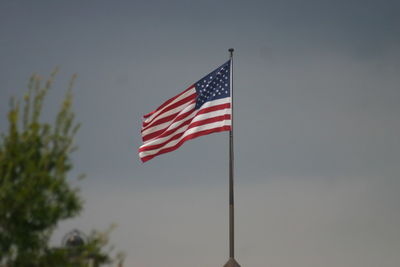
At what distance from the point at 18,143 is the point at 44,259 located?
2638 millimetres

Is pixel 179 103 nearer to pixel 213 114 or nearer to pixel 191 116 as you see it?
pixel 191 116

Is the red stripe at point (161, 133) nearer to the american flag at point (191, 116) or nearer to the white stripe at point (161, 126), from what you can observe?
the american flag at point (191, 116)

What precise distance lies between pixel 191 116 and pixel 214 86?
1529 mm

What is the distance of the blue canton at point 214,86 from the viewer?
21.2 m

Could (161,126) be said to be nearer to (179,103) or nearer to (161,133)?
(161,133)

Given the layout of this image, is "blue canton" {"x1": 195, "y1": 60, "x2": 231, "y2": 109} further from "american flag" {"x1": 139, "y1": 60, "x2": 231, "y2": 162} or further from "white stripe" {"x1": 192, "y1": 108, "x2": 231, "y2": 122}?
A: "white stripe" {"x1": 192, "y1": 108, "x2": 231, "y2": 122}

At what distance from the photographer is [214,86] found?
21547 millimetres

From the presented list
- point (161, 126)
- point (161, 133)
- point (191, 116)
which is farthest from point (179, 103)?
point (161, 133)

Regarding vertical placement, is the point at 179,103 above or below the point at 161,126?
above

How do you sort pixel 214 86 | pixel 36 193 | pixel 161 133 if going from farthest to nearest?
pixel 161 133
pixel 214 86
pixel 36 193

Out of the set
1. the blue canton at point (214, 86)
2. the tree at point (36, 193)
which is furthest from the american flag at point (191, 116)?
the tree at point (36, 193)

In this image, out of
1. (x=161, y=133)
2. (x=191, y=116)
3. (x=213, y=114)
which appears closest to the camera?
(x=213, y=114)

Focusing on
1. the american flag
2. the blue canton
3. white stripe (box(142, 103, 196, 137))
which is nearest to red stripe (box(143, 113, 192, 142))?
the american flag

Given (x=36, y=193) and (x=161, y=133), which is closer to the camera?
(x=36, y=193)
